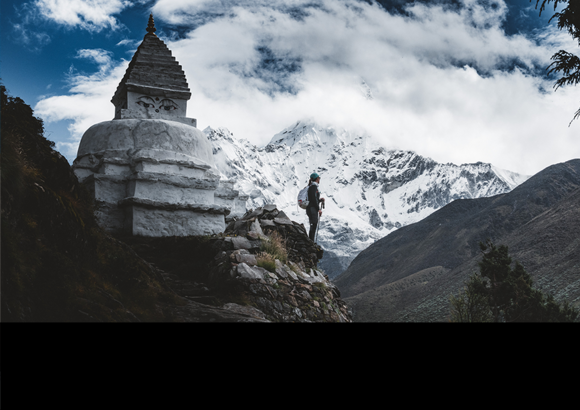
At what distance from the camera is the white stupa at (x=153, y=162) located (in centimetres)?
1353

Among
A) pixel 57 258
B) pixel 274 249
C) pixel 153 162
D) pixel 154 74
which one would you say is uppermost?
pixel 154 74

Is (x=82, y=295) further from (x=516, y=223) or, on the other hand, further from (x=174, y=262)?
(x=516, y=223)

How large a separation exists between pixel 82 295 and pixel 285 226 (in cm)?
968

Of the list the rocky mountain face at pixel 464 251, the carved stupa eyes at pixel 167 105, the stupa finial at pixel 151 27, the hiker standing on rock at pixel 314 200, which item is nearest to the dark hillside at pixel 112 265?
the hiker standing on rock at pixel 314 200

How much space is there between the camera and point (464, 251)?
314 feet

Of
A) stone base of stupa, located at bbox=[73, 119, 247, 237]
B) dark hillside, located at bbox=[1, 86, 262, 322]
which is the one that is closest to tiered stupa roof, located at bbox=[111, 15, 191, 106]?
stone base of stupa, located at bbox=[73, 119, 247, 237]

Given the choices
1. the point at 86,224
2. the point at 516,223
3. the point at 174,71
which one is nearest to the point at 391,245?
the point at 516,223

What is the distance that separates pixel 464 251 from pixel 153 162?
9081cm

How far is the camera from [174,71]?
56.2 ft

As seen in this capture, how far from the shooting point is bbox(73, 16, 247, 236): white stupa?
13531 millimetres

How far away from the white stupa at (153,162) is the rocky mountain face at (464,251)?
4164 cm

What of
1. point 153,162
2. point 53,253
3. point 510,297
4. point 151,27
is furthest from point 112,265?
point 510,297

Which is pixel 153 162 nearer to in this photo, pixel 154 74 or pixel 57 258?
pixel 154 74
